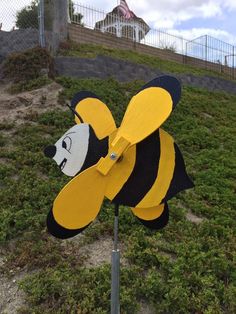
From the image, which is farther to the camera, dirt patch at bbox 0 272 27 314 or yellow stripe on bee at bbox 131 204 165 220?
dirt patch at bbox 0 272 27 314

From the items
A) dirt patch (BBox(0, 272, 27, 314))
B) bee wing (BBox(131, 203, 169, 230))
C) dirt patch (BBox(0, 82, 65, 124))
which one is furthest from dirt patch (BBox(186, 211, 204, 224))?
dirt patch (BBox(0, 82, 65, 124))

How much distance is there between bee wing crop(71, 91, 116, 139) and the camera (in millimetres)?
2342

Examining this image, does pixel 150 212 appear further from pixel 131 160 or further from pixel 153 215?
pixel 131 160

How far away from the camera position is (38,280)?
3256 millimetres

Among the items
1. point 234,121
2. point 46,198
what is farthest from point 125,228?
point 234,121

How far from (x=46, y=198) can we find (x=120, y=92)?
3995 millimetres

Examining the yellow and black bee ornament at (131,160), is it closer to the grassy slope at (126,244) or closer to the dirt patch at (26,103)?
the grassy slope at (126,244)

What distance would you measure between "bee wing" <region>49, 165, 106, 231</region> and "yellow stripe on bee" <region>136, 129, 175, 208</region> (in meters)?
0.22

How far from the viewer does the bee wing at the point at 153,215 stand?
2279mm

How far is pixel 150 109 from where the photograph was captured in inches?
84.9

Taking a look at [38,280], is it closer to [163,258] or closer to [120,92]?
[163,258]

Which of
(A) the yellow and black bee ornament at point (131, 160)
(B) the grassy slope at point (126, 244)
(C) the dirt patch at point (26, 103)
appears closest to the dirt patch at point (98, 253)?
(B) the grassy slope at point (126, 244)

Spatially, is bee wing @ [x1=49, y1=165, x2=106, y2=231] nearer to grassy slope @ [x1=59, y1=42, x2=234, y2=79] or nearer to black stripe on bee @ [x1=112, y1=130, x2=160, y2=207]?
black stripe on bee @ [x1=112, y1=130, x2=160, y2=207]

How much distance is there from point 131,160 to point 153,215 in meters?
0.35
